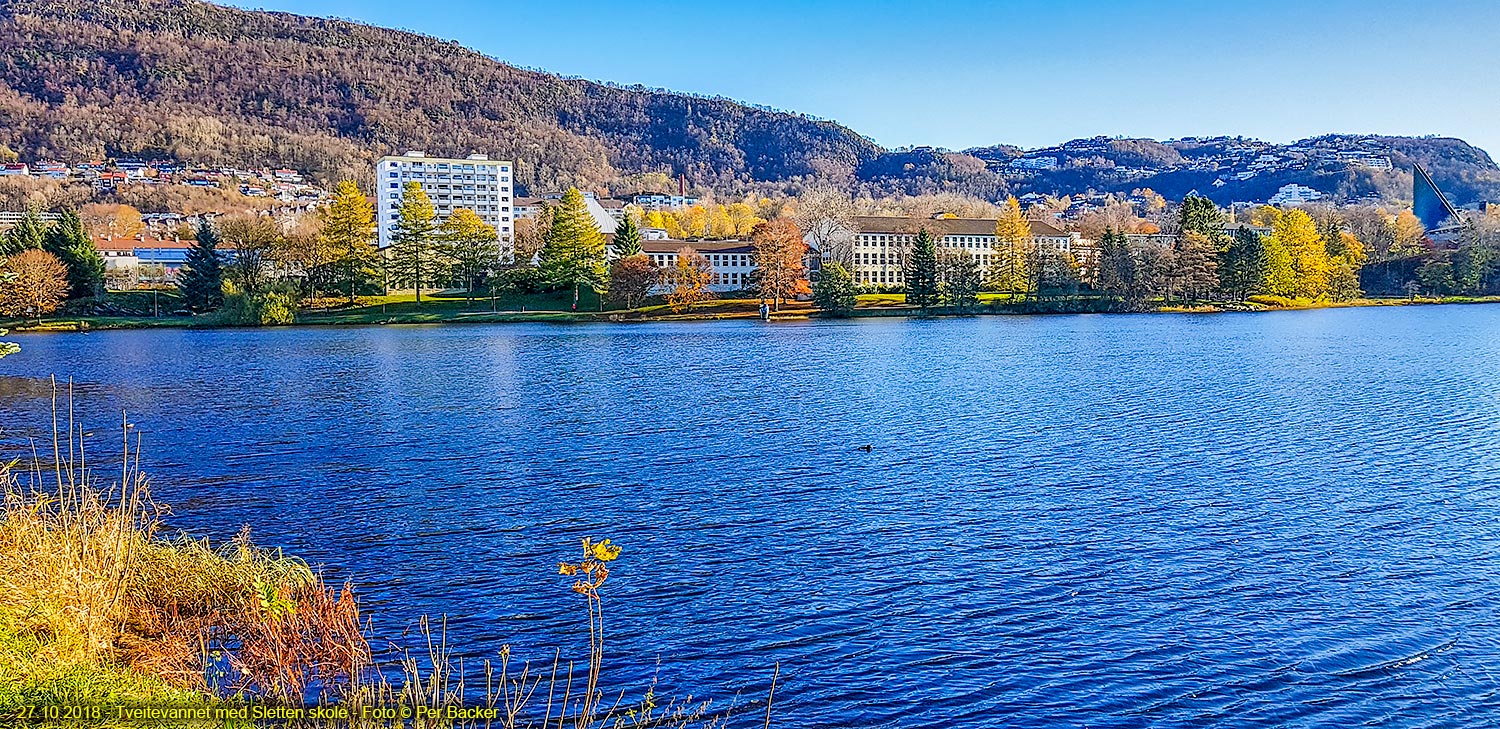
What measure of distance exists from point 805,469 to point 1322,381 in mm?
26508

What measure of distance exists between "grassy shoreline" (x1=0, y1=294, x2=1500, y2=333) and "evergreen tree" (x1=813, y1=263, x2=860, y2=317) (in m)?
0.96

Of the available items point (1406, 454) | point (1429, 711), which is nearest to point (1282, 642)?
point (1429, 711)

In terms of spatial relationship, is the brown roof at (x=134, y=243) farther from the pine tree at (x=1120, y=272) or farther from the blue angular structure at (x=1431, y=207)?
the blue angular structure at (x=1431, y=207)

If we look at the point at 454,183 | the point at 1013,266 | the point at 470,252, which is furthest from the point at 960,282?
the point at 454,183

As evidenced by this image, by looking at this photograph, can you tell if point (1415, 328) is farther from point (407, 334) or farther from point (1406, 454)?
point (407, 334)

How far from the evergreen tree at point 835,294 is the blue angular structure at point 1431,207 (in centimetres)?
10561

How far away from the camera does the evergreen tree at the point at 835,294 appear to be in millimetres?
97188

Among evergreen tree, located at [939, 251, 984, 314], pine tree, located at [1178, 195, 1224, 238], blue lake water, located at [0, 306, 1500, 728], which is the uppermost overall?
pine tree, located at [1178, 195, 1224, 238]

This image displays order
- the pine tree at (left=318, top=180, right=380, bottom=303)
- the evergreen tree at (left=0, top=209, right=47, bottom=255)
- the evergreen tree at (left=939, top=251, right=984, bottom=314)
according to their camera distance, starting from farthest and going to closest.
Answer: the evergreen tree at (left=939, top=251, right=984, bottom=314) < the pine tree at (left=318, top=180, right=380, bottom=303) < the evergreen tree at (left=0, top=209, right=47, bottom=255)

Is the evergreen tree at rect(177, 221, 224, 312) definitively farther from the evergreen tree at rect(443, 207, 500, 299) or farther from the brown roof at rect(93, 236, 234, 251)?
the brown roof at rect(93, 236, 234, 251)

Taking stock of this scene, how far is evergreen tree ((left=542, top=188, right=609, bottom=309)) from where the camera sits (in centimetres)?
9850

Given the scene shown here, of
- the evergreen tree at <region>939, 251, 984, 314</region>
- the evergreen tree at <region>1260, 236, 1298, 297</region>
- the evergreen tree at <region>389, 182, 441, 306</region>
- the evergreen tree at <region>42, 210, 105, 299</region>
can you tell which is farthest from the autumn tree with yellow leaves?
the evergreen tree at <region>42, 210, 105, 299</region>

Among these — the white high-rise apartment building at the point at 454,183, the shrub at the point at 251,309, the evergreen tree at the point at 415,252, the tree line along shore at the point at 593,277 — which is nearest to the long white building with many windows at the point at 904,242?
the tree line along shore at the point at 593,277

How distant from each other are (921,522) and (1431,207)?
592ft
